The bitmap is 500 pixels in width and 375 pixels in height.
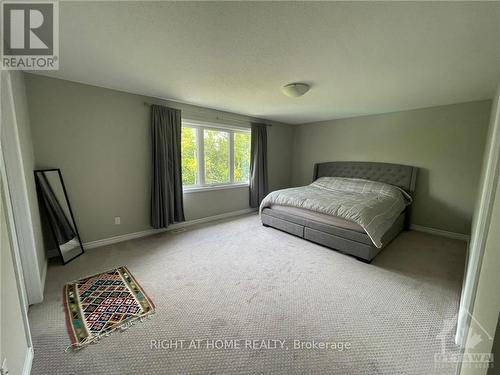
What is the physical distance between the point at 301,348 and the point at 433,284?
170 cm

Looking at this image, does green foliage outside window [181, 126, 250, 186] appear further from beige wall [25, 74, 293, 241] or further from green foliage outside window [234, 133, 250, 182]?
beige wall [25, 74, 293, 241]

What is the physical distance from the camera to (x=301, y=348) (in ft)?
4.54

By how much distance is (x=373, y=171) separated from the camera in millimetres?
4082

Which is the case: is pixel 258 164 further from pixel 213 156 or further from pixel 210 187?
pixel 210 187

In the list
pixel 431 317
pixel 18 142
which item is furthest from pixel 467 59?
pixel 18 142

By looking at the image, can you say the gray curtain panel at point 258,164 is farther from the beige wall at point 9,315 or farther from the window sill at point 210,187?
the beige wall at point 9,315

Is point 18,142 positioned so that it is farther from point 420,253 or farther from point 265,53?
point 420,253

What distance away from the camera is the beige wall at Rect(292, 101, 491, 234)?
3119 millimetres

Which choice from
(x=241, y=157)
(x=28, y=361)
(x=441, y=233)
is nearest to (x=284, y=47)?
(x=28, y=361)

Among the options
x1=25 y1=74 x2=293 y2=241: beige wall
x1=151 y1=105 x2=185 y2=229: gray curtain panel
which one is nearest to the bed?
x1=151 y1=105 x2=185 y2=229: gray curtain panel

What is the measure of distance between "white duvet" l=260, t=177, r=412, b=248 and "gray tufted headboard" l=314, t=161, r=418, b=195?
0.86ft

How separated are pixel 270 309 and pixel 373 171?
11.8 feet

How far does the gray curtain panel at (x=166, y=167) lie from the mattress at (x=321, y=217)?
174 cm

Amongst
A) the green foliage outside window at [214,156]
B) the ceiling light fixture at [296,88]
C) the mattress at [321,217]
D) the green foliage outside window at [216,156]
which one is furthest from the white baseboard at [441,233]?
the green foliage outside window at [216,156]
